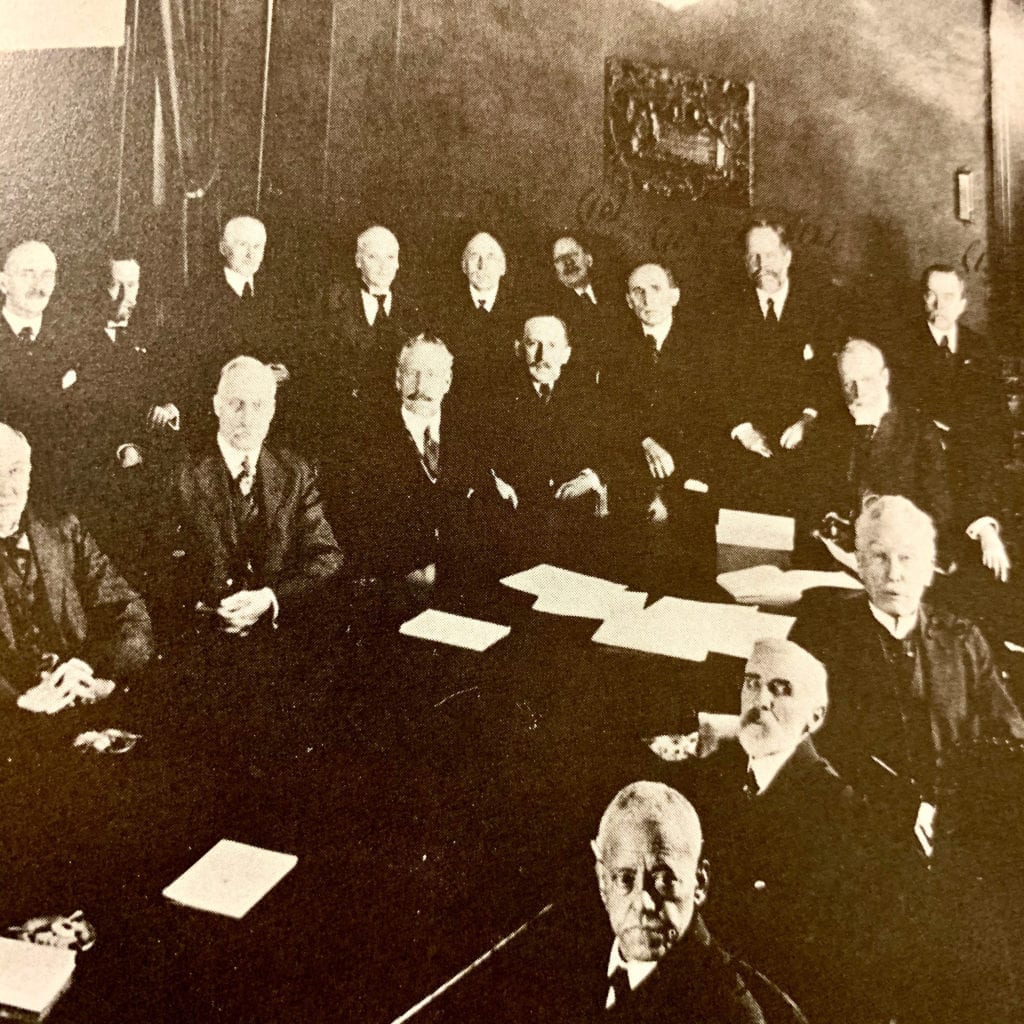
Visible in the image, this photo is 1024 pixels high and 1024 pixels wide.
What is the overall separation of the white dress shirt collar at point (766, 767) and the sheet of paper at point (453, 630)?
0.50 m

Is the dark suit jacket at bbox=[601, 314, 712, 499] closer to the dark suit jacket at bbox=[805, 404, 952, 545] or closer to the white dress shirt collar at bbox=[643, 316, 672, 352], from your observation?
the white dress shirt collar at bbox=[643, 316, 672, 352]

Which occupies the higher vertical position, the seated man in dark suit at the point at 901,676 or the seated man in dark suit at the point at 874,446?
the seated man in dark suit at the point at 874,446

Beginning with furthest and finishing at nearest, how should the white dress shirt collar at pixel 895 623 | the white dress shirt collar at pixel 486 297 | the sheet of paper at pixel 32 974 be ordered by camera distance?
the white dress shirt collar at pixel 895 623 < the white dress shirt collar at pixel 486 297 < the sheet of paper at pixel 32 974

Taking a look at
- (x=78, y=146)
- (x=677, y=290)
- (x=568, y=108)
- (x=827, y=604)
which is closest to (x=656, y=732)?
(x=827, y=604)

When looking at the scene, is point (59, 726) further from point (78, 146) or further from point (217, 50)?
point (217, 50)

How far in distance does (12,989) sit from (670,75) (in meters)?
1.85

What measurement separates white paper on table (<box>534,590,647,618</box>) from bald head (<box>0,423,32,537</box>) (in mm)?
849

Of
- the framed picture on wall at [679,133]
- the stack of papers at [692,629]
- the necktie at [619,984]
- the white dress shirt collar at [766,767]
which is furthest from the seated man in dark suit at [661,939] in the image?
the framed picture on wall at [679,133]

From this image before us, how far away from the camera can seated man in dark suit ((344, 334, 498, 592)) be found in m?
1.64

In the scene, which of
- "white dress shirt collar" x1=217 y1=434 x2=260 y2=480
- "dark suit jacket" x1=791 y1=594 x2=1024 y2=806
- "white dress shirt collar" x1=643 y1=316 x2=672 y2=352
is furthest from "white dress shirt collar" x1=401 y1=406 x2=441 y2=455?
"dark suit jacket" x1=791 y1=594 x2=1024 y2=806

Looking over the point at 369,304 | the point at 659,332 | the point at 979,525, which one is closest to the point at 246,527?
the point at 369,304

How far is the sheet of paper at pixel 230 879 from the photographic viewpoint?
148 centimetres

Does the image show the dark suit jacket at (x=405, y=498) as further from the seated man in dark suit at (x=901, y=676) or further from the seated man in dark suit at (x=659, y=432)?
the seated man in dark suit at (x=901, y=676)

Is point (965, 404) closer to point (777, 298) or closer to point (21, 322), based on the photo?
point (777, 298)
